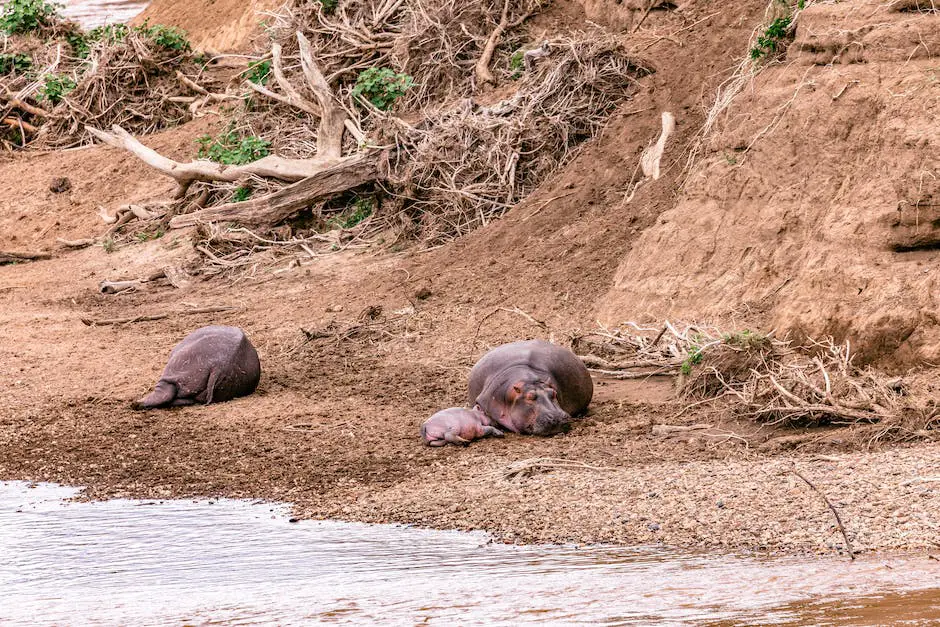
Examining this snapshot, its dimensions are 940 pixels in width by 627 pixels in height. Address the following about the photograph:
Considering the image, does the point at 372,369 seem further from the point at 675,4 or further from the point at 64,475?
the point at 675,4

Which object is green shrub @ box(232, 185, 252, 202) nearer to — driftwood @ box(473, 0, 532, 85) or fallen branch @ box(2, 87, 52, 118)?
driftwood @ box(473, 0, 532, 85)

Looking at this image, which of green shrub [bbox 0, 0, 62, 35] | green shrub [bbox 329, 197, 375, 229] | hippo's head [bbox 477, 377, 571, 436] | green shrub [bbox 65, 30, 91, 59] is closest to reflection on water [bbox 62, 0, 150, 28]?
green shrub [bbox 0, 0, 62, 35]

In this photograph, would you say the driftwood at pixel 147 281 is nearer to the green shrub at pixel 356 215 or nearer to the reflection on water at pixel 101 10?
the green shrub at pixel 356 215

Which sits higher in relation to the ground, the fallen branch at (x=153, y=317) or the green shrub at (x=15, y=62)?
the green shrub at (x=15, y=62)

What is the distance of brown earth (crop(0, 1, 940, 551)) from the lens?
5.36 metres

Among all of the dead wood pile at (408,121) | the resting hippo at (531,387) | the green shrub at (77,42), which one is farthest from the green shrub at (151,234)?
the resting hippo at (531,387)

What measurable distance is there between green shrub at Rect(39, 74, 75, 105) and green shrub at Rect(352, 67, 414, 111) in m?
7.30

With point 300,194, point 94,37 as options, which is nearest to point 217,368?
point 300,194

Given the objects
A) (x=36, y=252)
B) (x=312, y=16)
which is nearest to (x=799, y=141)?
(x=312, y=16)

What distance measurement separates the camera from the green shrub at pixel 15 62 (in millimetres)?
20703

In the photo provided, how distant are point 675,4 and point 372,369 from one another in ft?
19.7

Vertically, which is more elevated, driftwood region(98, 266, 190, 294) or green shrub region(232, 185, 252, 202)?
green shrub region(232, 185, 252, 202)

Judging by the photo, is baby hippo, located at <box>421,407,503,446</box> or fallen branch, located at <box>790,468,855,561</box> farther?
baby hippo, located at <box>421,407,503,446</box>

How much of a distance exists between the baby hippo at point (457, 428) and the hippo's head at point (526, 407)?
0.34 feet
